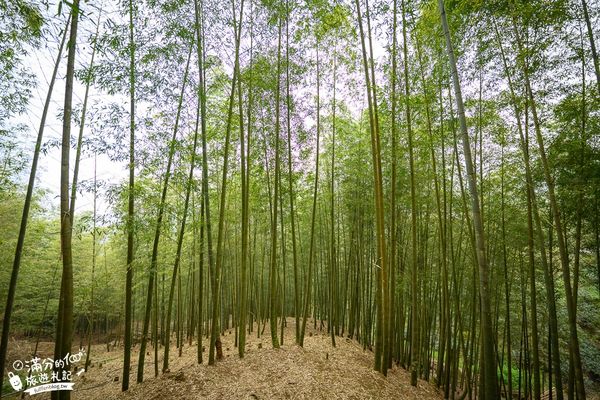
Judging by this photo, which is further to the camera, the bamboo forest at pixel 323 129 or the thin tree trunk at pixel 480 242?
the bamboo forest at pixel 323 129

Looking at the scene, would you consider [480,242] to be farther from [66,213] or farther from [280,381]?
[66,213]

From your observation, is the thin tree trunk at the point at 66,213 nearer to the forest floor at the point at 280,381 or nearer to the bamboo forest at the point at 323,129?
the bamboo forest at the point at 323,129

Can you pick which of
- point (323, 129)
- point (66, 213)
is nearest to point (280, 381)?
point (66, 213)

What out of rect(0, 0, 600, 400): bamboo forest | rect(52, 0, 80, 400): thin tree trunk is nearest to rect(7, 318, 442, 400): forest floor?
rect(0, 0, 600, 400): bamboo forest

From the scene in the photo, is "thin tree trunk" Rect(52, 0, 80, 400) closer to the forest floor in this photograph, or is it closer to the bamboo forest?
the bamboo forest

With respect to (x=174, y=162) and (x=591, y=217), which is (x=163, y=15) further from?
(x=591, y=217)

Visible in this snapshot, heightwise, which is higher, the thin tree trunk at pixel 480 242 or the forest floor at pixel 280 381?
the thin tree trunk at pixel 480 242

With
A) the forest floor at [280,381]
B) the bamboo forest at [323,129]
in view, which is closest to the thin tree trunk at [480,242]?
the bamboo forest at [323,129]

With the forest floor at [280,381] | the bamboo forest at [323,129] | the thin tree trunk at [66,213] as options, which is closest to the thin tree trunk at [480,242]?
the bamboo forest at [323,129]

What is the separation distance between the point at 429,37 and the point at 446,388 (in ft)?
26.9

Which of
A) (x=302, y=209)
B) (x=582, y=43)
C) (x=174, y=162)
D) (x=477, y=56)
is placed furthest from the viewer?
(x=302, y=209)

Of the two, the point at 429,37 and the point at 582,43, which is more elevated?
the point at 429,37

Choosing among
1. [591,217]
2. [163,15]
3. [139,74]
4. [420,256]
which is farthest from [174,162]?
[591,217]

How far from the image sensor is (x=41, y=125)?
15.6ft
